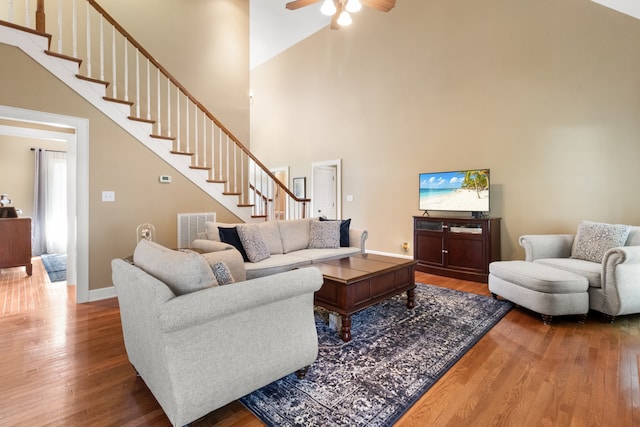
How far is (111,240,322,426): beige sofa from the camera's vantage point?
4.53 ft

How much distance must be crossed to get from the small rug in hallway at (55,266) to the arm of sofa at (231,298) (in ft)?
14.3

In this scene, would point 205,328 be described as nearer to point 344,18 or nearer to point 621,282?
point 344,18

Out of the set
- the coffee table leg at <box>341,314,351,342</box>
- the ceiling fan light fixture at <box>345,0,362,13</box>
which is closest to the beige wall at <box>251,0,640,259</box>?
the ceiling fan light fixture at <box>345,0,362,13</box>

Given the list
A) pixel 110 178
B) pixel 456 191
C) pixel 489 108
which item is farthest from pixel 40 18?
pixel 489 108

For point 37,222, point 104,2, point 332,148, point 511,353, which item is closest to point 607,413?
point 511,353

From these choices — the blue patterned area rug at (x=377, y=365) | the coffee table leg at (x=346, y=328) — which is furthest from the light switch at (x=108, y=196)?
the coffee table leg at (x=346, y=328)

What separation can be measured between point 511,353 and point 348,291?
1314mm

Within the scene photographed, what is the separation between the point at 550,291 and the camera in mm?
2832

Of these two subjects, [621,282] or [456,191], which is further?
[456,191]

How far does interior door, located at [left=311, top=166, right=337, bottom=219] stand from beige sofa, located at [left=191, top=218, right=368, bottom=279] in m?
2.90

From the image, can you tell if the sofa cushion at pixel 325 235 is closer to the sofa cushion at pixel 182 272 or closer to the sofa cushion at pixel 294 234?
the sofa cushion at pixel 294 234

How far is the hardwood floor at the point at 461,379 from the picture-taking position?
64.2 inches

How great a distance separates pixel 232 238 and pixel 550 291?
320 cm

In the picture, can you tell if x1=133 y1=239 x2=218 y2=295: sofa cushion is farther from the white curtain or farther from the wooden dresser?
the white curtain
